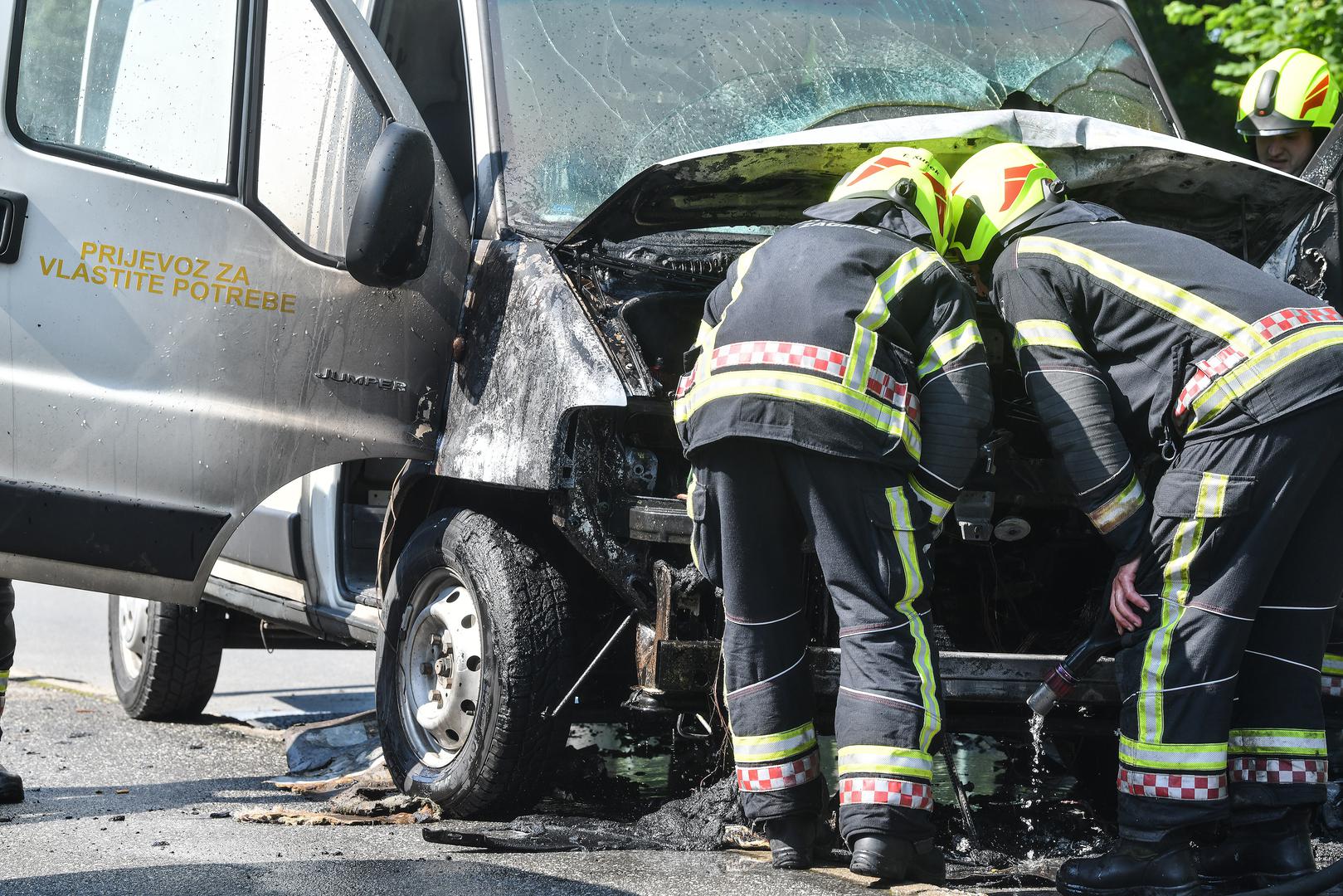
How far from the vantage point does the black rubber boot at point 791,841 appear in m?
3.69

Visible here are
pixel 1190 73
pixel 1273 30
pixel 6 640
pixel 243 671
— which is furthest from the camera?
pixel 1190 73

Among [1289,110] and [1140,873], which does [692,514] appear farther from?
[1289,110]

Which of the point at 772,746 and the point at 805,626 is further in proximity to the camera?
the point at 805,626

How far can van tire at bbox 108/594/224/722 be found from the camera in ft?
20.2

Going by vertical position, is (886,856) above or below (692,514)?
below

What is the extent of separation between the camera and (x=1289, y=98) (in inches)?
211

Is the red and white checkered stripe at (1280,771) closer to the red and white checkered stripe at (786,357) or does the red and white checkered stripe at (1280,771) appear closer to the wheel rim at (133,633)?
A: the red and white checkered stripe at (786,357)

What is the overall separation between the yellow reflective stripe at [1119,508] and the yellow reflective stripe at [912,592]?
41 cm

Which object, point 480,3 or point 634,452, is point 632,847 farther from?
point 480,3

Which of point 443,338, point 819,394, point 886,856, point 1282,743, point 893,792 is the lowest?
point 886,856

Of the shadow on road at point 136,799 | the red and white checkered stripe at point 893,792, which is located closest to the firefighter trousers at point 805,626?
the red and white checkered stripe at point 893,792

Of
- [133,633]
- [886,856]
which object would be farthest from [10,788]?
[886,856]

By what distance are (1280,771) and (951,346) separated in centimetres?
116

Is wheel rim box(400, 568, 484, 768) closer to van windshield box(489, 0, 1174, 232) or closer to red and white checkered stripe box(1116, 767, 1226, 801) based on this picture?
van windshield box(489, 0, 1174, 232)
